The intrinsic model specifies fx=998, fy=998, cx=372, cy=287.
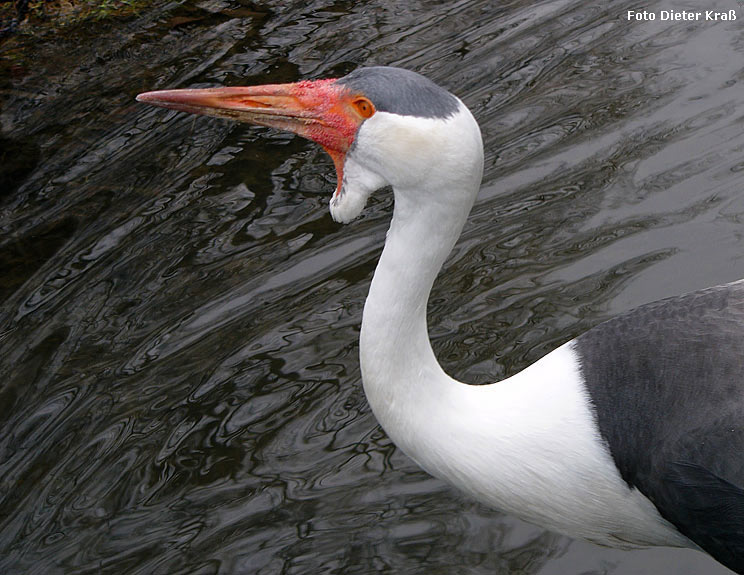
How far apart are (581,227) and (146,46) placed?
10.9 ft

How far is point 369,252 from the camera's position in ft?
17.1

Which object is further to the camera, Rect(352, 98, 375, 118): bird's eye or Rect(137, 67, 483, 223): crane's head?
Rect(352, 98, 375, 118): bird's eye

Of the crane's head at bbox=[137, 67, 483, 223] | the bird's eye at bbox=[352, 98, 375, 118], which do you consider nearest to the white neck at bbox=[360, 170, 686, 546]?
the crane's head at bbox=[137, 67, 483, 223]

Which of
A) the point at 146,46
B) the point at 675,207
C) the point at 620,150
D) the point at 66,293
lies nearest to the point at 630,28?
the point at 620,150

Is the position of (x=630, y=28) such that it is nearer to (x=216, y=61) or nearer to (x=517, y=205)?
(x=517, y=205)

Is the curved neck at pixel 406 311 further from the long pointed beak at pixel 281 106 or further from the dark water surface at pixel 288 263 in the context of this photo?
the dark water surface at pixel 288 263

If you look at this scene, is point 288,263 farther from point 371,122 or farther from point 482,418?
point 371,122

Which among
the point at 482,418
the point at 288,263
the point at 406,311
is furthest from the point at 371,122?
the point at 288,263

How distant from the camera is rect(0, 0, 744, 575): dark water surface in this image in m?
4.03

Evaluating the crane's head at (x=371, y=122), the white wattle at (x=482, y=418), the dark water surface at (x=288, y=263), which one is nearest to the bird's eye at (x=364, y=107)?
the crane's head at (x=371, y=122)

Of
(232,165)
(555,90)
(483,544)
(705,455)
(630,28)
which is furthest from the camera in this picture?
(630,28)

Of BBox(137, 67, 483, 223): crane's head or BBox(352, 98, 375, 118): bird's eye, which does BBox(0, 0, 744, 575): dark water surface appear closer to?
BBox(137, 67, 483, 223): crane's head

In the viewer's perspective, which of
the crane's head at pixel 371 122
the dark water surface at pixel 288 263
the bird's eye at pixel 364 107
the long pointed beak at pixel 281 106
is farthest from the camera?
the dark water surface at pixel 288 263

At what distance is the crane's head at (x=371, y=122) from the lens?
2.70 metres
